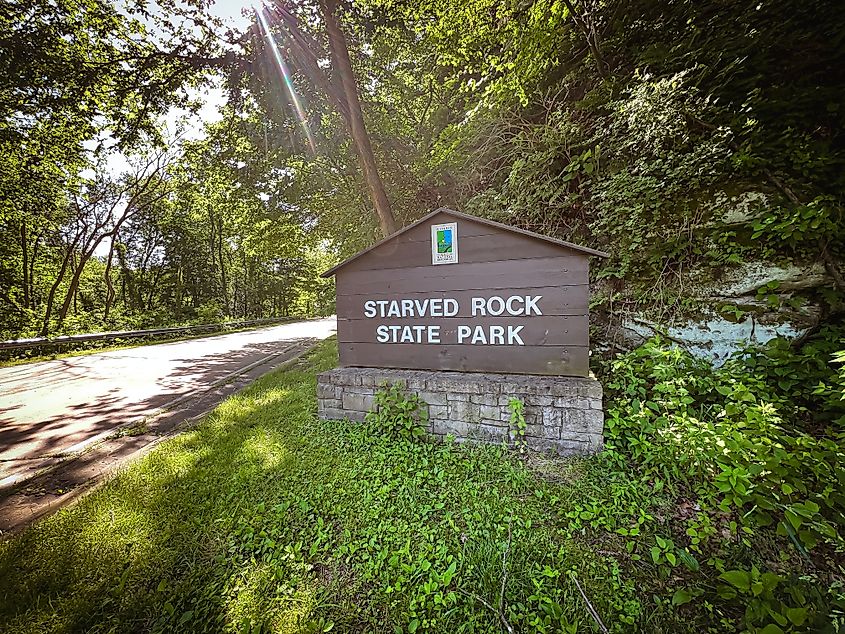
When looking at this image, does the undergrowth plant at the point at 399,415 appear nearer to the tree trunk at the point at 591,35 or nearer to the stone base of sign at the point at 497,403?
the stone base of sign at the point at 497,403

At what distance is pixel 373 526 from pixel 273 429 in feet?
7.15

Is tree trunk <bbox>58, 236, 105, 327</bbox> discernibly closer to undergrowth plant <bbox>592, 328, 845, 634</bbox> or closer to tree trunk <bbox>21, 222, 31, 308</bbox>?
tree trunk <bbox>21, 222, 31, 308</bbox>

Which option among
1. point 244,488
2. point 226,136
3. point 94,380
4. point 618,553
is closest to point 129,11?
point 226,136

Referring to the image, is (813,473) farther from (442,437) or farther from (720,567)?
(442,437)

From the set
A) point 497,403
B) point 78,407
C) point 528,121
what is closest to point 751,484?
point 497,403

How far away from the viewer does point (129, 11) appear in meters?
6.50

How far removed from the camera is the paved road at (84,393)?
371cm

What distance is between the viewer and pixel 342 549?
2129 mm

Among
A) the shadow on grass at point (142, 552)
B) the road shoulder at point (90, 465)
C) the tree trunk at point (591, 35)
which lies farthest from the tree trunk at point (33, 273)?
the tree trunk at point (591, 35)

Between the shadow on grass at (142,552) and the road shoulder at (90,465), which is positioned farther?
the road shoulder at (90,465)

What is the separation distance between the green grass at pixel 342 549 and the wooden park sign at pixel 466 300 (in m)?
1.02

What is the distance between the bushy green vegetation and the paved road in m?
1.65

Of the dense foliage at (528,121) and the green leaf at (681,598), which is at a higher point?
the dense foliage at (528,121)

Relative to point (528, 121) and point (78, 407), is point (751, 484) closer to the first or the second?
point (528, 121)
